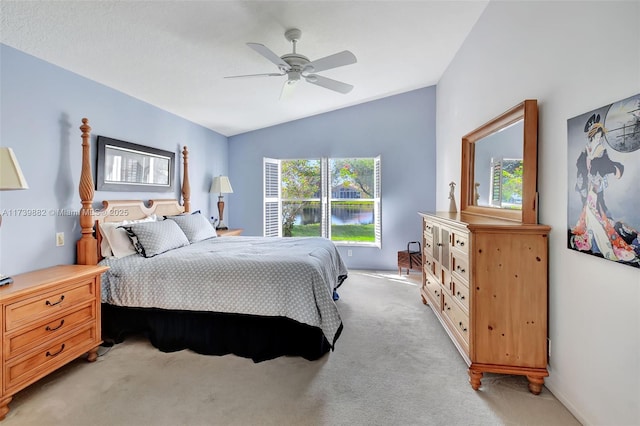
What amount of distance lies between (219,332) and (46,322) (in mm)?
1141

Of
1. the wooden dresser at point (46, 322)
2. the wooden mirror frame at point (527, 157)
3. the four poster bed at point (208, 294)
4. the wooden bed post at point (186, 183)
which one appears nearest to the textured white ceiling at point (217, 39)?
the wooden bed post at point (186, 183)

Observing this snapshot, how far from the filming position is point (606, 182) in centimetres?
150

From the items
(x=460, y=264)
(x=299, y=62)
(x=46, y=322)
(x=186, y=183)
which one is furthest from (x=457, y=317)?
(x=186, y=183)

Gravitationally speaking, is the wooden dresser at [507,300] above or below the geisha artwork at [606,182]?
below

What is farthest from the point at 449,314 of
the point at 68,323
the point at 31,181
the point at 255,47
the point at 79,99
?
the point at 79,99

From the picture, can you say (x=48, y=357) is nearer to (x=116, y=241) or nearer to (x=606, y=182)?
(x=116, y=241)

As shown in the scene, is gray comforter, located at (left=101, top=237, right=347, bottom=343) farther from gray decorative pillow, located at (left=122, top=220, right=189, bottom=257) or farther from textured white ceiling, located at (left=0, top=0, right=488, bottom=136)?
textured white ceiling, located at (left=0, top=0, right=488, bottom=136)

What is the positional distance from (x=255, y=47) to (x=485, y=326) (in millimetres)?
2523

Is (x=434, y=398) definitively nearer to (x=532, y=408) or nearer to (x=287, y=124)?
(x=532, y=408)

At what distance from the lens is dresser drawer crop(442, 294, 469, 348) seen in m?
2.20

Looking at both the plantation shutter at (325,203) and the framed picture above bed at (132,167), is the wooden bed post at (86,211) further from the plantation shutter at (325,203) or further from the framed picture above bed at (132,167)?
the plantation shutter at (325,203)

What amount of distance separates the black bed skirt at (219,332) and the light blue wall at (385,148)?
10.0 feet

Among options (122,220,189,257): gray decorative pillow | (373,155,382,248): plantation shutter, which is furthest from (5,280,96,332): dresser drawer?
(373,155,382,248): plantation shutter

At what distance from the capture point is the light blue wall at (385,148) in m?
5.12
